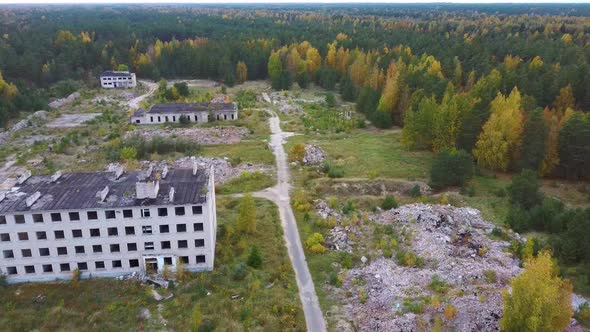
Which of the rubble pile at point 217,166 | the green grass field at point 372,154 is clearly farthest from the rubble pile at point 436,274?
the rubble pile at point 217,166

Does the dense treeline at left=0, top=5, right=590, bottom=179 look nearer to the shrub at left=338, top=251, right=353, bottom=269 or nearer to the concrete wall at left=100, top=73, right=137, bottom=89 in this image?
the concrete wall at left=100, top=73, right=137, bottom=89

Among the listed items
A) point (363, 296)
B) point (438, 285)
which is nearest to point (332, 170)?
point (438, 285)

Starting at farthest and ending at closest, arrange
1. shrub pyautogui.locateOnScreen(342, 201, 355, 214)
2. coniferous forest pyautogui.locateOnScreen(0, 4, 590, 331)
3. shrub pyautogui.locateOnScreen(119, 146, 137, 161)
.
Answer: shrub pyautogui.locateOnScreen(119, 146, 137, 161)
shrub pyautogui.locateOnScreen(342, 201, 355, 214)
coniferous forest pyautogui.locateOnScreen(0, 4, 590, 331)

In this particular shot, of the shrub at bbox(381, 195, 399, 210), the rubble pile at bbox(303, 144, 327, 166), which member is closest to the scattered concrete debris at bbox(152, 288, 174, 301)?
the shrub at bbox(381, 195, 399, 210)

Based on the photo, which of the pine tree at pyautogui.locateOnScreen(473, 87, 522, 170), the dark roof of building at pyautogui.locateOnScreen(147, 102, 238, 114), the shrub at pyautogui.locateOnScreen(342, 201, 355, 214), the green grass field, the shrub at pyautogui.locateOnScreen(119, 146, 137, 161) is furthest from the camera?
the dark roof of building at pyautogui.locateOnScreen(147, 102, 238, 114)

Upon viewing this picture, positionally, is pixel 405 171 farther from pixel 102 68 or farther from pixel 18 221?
pixel 102 68

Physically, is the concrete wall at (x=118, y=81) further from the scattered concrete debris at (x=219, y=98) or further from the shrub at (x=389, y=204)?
the shrub at (x=389, y=204)

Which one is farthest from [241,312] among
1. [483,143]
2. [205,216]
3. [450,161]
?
[483,143]
